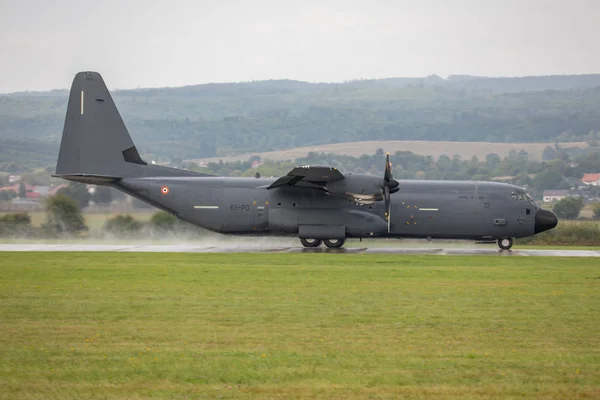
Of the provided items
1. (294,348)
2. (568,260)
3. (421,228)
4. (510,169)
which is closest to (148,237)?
(421,228)

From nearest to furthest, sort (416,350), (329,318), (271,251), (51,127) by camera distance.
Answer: (416,350) → (329,318) → (271,251) → (51,127)

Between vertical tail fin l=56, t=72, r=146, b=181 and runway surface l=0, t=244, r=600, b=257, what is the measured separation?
134 inches

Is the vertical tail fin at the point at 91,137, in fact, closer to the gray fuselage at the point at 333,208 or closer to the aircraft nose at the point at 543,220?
the gray fuselage at the point at 333,208

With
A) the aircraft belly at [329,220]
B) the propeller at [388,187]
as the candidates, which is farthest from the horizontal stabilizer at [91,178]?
the propeller at [388,187]

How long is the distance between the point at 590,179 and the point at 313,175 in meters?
49.5

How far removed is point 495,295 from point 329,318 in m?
5.40

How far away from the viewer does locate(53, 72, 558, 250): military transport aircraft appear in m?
34.5

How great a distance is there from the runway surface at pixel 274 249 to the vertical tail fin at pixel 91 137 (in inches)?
134

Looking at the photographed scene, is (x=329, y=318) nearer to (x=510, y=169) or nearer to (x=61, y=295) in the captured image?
(x=61, y=295)

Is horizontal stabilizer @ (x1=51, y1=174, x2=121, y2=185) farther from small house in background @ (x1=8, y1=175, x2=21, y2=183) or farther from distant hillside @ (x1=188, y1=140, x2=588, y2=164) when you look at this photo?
distant hillside @ (x1=188, y1=140, x2=588, y2=164)

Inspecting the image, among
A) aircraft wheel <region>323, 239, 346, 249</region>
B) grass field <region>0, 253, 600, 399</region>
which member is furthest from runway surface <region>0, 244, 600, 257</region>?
grass field <region>0, 253, 600, 399</region>

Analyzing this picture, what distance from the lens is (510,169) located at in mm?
76312

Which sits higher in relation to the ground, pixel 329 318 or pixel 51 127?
pixel 51 127

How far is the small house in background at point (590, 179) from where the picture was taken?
237 feet
